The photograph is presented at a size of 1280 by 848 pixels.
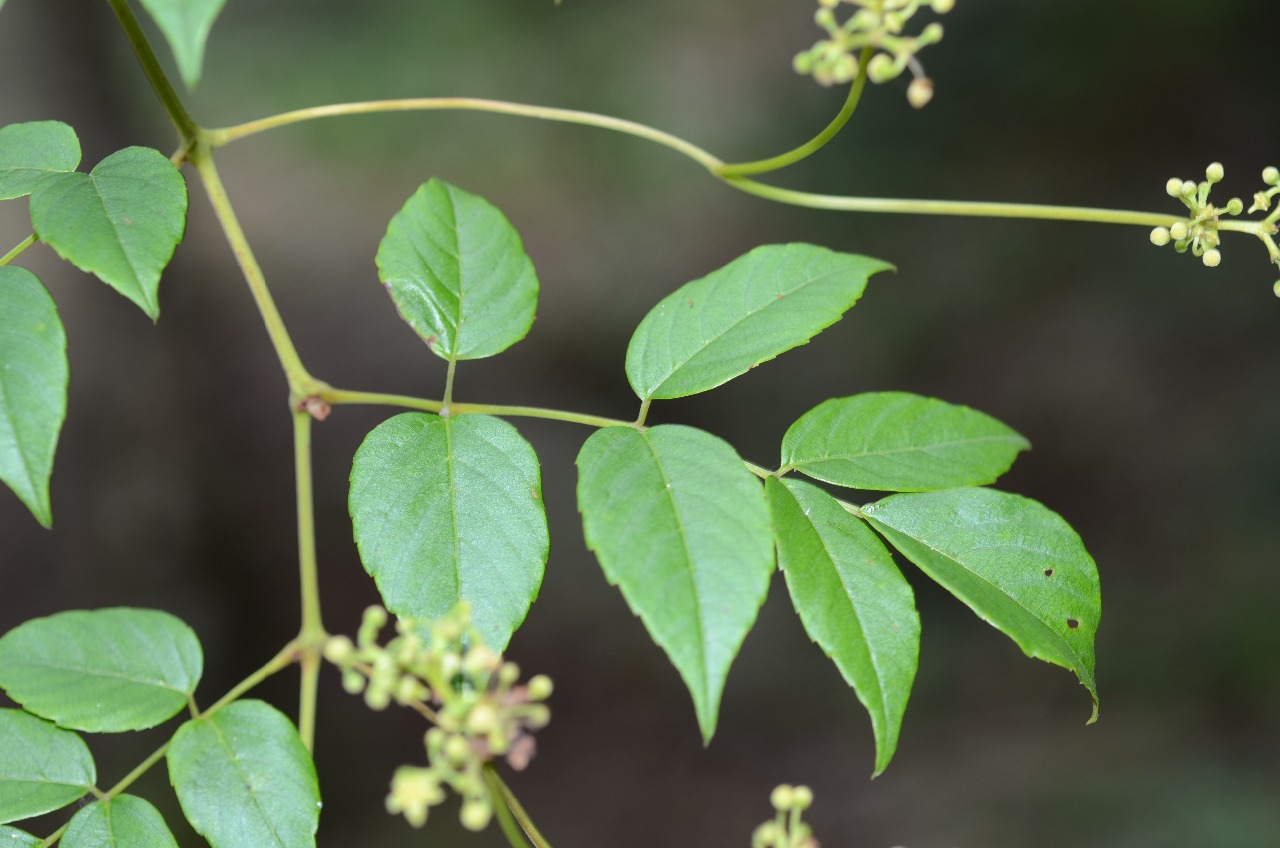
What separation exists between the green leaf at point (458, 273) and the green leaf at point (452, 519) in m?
0.17

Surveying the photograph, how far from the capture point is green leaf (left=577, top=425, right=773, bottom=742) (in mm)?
1093

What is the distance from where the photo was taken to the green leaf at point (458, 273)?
1508mm

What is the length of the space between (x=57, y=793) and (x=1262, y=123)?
5438 mm

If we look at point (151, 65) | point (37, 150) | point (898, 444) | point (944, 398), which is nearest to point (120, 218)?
point (37, 150)

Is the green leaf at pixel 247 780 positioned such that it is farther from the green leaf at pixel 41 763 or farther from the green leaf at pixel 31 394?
the green leaf at pixel 31 394

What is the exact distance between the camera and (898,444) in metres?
1.46

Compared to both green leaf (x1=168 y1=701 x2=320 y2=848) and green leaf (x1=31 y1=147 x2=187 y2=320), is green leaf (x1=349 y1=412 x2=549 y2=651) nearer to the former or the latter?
green leaf (x1=168 y1=701 x2=320 y2=848)

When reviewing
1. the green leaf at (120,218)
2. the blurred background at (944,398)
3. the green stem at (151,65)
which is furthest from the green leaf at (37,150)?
the blurred background at (944,398)

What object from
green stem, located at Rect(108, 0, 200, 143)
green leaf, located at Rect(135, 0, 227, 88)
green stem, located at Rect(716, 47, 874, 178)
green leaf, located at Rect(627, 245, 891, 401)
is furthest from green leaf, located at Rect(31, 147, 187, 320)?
green stem, located at Rect(716, 47, 874, 178)

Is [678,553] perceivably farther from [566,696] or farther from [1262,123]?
[1262,123]

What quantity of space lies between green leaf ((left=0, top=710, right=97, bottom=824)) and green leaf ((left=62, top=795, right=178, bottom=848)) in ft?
0.13

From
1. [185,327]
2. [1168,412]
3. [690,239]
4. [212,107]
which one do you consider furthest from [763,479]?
[212,107]

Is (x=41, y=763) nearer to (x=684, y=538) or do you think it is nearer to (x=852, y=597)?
(x=684, y=538)

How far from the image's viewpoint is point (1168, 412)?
16.5 ft
